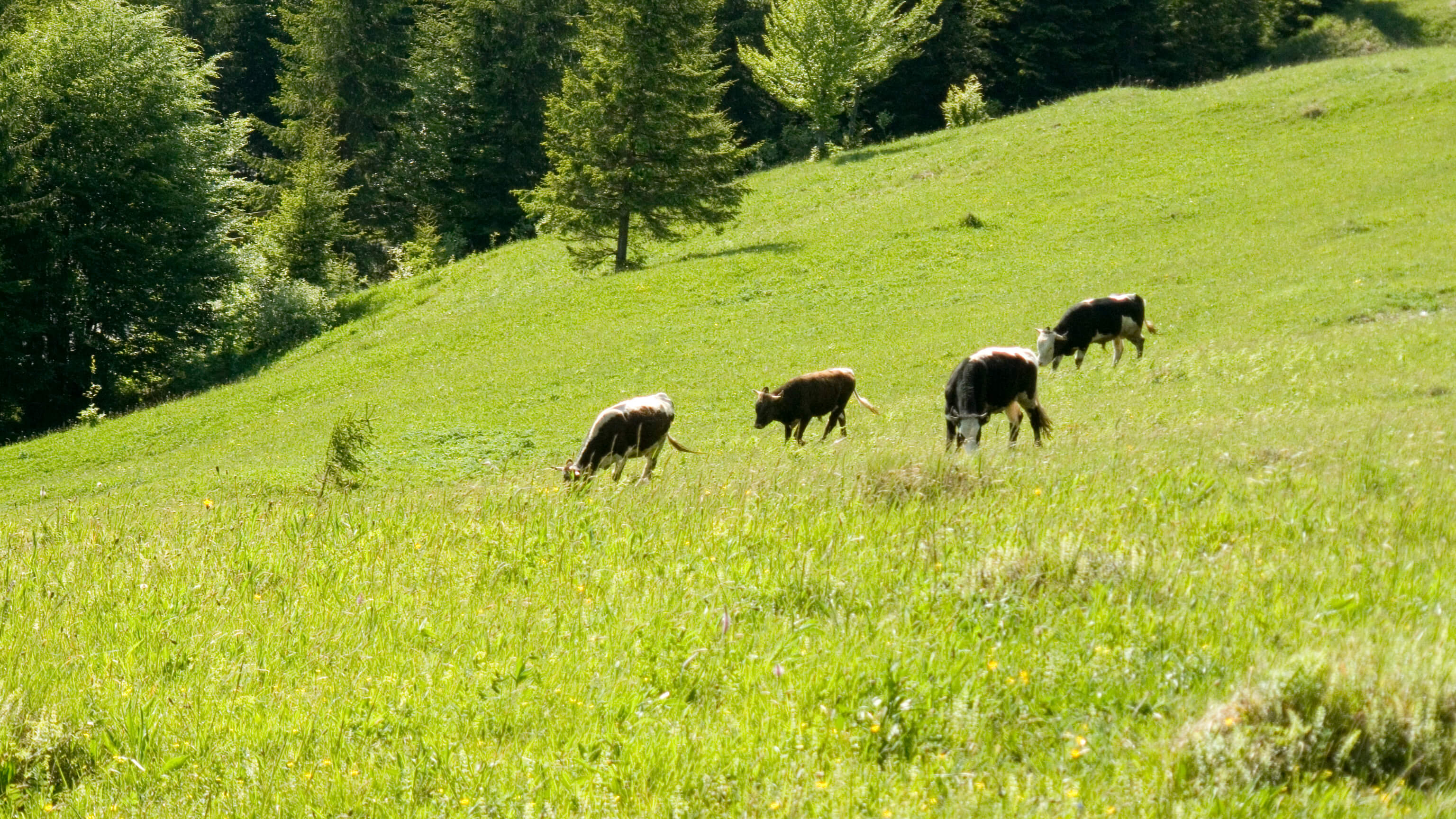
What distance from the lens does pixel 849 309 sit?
3328 centimetres

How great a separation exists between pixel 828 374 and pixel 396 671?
1622cm

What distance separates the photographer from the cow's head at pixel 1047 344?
2428 centimetres

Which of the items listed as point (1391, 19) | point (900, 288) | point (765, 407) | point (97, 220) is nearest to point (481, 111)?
point (97, 220)

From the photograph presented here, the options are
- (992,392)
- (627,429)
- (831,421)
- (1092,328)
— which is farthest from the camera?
(1092,328)

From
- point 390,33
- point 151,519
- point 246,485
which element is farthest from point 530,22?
point 151,519

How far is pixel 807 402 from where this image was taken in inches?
809

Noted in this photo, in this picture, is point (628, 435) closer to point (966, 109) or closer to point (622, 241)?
point (622, 241)

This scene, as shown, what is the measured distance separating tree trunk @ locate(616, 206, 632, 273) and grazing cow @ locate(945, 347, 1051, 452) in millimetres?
26357

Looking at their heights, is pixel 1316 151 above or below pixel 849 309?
above

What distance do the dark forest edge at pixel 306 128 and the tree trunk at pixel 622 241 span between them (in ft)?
15.5

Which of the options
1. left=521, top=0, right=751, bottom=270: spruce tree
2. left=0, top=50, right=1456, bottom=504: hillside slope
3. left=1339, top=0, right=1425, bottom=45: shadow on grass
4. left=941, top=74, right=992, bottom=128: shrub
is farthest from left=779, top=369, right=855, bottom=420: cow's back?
left=1339, top=0, right=1425, bottom=45: shadow on grass

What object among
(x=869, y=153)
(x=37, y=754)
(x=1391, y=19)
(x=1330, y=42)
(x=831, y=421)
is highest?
(x=1391, y=19)

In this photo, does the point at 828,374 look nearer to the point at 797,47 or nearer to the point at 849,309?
the point at 849,309

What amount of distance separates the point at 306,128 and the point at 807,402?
52177 mm
